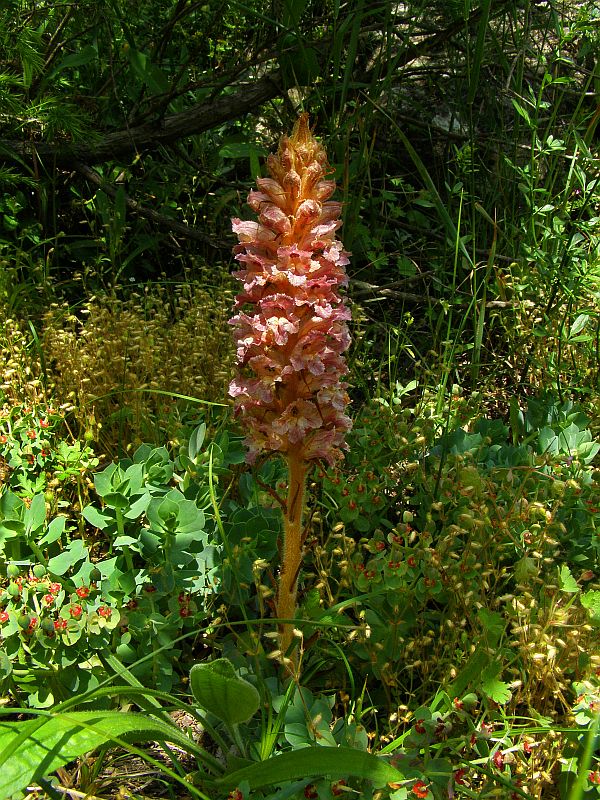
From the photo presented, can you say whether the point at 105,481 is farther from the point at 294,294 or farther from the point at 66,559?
the point at 294,294

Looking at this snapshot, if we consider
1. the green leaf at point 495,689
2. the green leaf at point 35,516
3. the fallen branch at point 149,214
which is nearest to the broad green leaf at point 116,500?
the green leaf at point 35,516

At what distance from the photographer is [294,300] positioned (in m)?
1.32

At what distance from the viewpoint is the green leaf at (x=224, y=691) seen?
1309 millimetres

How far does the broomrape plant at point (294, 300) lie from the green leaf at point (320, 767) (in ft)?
1.70

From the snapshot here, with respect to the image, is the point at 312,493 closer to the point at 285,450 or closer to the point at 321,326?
the point at 285,450

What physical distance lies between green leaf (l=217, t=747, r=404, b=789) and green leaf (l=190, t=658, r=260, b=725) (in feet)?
0.34

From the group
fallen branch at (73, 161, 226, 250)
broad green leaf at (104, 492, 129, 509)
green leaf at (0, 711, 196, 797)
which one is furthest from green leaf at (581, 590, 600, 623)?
fallen branch at (73, 161, 226, 250)

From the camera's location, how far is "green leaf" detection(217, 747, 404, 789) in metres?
1.24

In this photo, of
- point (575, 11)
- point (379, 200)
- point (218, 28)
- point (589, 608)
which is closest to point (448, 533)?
point (589, 608)

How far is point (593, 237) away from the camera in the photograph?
2.64 m

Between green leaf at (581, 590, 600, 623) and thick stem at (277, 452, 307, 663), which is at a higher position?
thick stem at (277, 452, 307, 663)

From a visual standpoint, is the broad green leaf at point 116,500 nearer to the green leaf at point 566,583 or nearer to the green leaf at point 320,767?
the green leaf at point 320,767

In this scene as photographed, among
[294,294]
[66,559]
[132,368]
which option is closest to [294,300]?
[294,294]

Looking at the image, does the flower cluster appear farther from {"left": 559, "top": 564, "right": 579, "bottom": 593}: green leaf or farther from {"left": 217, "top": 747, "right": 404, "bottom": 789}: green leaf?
{"left": 559, "top": 564, "right": 579, "bottom": 593}: green leaf
